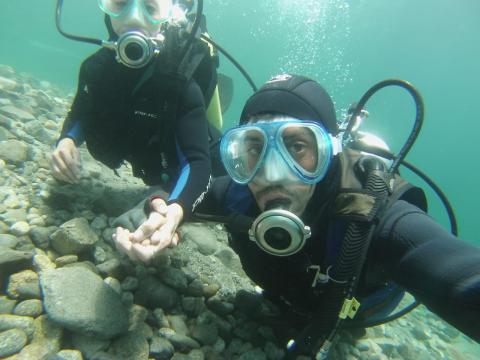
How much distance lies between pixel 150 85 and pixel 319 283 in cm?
246

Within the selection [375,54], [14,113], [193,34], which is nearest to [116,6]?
[193,34]

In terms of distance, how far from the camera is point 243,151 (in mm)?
2396

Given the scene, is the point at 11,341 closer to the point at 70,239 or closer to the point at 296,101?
the point at 70,239

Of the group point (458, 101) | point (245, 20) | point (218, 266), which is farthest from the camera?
point (245, 20)

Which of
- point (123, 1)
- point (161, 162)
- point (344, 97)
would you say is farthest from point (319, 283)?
point (344, 97)

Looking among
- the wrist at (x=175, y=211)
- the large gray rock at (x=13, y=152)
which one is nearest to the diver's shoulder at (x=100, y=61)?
the large gray rock at (x=13, y=152)

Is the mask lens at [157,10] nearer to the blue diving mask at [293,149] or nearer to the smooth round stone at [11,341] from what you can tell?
the blue diving mask at [293,149]

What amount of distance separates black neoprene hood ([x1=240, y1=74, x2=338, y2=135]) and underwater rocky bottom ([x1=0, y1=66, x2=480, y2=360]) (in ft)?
5.08

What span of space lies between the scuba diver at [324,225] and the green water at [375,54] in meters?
27.5

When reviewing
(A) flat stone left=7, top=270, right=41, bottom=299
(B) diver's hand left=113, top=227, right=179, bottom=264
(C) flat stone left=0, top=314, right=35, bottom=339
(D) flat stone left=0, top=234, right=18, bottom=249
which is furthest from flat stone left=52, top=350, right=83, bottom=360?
(D) flat stone left=0, top=234, right=18, bottom=249

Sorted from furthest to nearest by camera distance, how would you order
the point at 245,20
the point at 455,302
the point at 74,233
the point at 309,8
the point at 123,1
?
the point at 245,20 → the point at 309,8 → the point at 123,1 → the point at 74,233 → the point at 455,302

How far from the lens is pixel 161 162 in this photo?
11.8 ft

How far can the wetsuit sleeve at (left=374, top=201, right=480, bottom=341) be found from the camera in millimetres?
1400

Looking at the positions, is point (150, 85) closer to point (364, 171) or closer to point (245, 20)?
point (364, 171)
